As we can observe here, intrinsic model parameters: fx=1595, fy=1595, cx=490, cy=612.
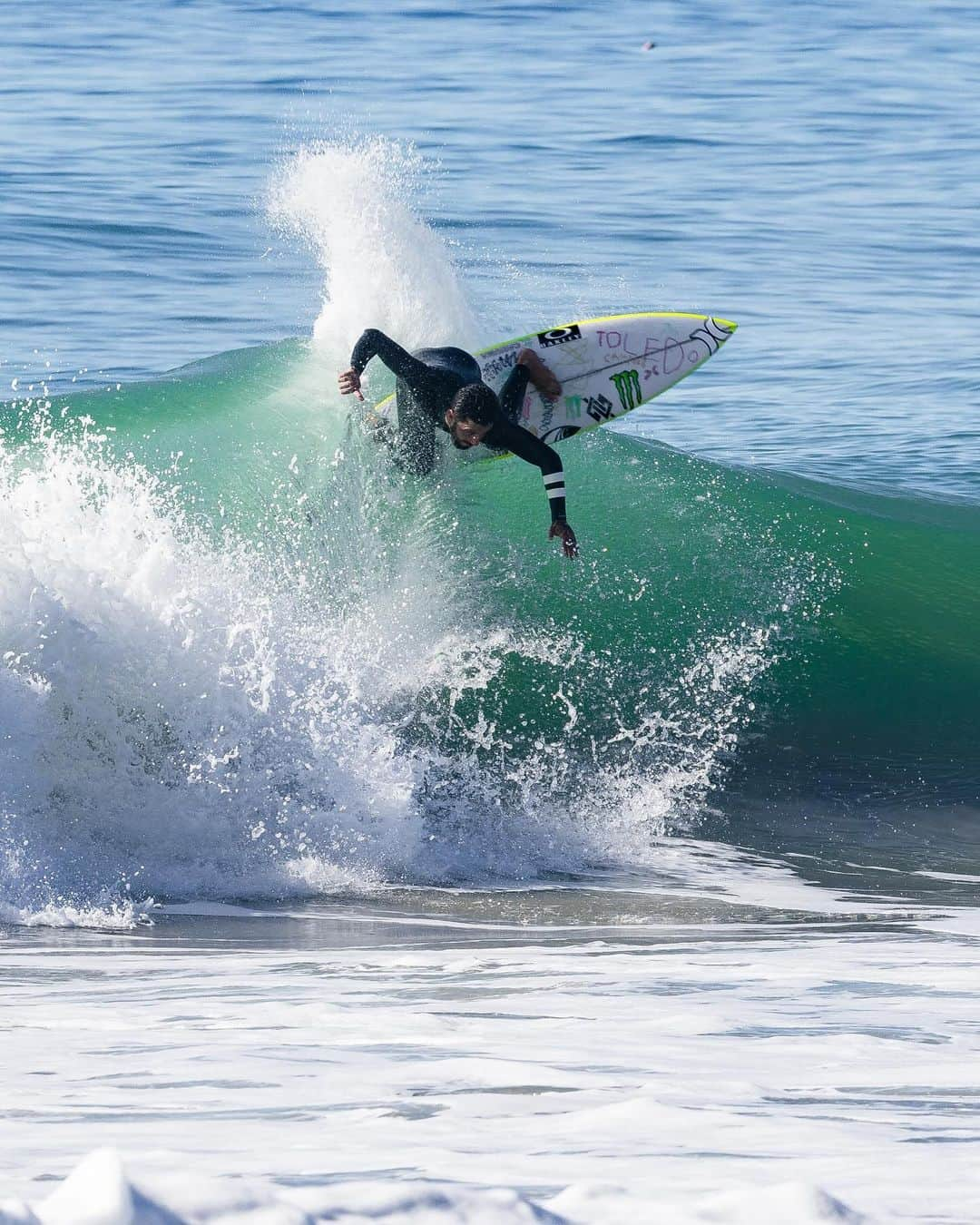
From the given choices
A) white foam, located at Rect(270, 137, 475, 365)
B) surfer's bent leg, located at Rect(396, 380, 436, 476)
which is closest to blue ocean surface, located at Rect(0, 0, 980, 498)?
white foam, located at Rect(270, 137, 475, 365)

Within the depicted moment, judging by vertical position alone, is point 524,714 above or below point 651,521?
below

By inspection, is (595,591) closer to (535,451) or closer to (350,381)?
(535,451)

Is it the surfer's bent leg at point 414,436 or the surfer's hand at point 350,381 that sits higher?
the surfer's hand at point 350,381

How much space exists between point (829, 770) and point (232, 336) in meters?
8.98

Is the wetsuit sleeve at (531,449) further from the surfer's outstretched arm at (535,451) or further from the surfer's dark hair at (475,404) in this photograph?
the surfer's dark hair at (475,404)

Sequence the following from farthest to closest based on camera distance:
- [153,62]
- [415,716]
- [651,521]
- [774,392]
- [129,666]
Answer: [153,62], [774,392], [651,521], [415,716], [129,666]

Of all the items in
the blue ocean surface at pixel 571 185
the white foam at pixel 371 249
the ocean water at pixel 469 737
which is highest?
the blue ocean surface at pixel 571 185

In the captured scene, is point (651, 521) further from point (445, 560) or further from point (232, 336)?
point (232, 336)

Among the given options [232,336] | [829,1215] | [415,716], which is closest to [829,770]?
[415,716]

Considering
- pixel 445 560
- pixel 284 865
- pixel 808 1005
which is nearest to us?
pixel 808 1005

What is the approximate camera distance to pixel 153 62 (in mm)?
29594

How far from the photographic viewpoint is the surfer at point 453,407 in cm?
755

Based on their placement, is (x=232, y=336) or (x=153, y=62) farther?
(x=153, y=62)

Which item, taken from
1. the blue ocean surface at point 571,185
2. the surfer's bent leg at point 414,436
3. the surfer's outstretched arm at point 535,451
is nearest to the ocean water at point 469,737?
the blue ocean surface at point 571,185
